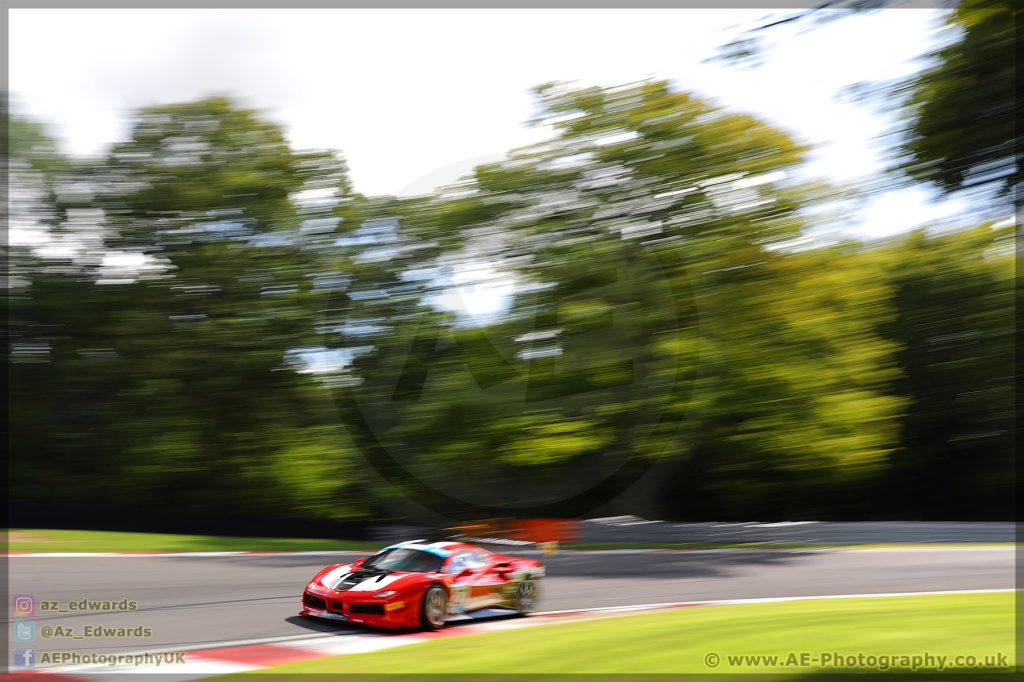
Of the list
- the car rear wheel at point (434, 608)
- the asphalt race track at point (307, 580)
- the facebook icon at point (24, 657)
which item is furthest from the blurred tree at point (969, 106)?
the facebook icon at point (24, 657)

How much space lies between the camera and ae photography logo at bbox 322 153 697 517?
1922 centimetres

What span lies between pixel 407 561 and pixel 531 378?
1069 centimetres

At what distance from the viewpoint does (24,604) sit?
9.55 m

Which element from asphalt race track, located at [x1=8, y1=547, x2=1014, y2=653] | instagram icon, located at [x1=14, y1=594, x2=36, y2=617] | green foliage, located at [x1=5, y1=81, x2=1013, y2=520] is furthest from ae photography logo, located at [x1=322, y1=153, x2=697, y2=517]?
instagram icon, located at [x1=14, y1=594, x2=36, y2=617]

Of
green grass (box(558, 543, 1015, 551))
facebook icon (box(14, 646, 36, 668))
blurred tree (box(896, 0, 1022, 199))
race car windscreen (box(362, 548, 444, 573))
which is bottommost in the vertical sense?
green grass (box(558, 543, 1015, 551))

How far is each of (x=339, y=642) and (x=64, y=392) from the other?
18.4 m

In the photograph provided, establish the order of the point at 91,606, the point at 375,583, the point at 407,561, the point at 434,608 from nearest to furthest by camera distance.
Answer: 1. the point at 375,583
2. the point at 434,608
3. the point at 407,561
4. the point at 91,606

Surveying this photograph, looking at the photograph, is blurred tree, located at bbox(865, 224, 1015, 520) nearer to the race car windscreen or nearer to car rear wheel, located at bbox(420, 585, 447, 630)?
the race car windscreen

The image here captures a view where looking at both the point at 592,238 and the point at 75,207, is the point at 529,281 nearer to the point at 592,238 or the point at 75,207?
the point at 592,238

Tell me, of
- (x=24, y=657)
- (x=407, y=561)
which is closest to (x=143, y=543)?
(x=407, y=561)

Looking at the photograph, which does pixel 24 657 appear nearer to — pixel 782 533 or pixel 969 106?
pixel 969 106

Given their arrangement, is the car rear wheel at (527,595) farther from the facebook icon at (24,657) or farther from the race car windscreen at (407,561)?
the facebook icon at (24,657)

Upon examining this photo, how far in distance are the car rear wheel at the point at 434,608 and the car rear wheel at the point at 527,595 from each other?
1.29 meters

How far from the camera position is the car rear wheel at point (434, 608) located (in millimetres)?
8922
